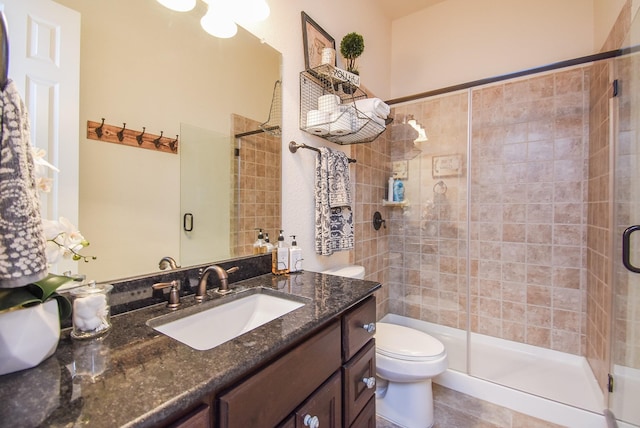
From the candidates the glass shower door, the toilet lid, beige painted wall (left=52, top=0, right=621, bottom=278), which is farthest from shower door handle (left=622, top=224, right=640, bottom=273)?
beige painted wall (left=52, top=0, right=621, bottom=278)

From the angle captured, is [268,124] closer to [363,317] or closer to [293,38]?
[293,38]

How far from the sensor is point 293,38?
1.47m

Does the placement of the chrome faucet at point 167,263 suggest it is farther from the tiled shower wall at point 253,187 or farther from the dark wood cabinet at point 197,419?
the dark wood cabinet at point 197,419

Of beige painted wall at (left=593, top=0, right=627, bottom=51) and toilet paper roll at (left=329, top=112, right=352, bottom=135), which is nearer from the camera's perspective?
toilet paper roll at (left=329, top=112, right=352, bottom=135)

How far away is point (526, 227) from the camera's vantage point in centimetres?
224

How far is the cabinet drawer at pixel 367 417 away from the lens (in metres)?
1.01

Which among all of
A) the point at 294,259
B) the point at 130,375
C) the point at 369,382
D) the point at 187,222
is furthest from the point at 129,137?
the point at 369,382

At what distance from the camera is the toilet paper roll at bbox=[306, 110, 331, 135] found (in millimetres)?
1478

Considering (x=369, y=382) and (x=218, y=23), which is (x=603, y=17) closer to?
(x=218, y=23)

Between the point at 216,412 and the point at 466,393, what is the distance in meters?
1.96

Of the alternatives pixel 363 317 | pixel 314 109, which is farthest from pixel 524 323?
pixel 314 109

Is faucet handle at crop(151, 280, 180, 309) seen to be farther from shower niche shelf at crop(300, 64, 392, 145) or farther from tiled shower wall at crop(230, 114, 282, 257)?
shower niche shelf at crop(300, 64, 392, 145)

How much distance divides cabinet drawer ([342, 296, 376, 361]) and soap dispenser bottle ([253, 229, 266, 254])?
524mm

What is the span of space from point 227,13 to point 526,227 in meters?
2.46
